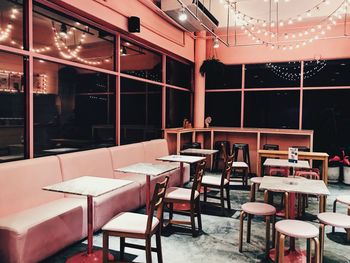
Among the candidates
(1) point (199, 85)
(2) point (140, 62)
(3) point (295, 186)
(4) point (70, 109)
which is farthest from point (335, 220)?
(1) point (199, 85)

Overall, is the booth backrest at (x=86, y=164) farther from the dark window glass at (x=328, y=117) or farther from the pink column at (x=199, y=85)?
the dark window glass at (x=328, y=117)

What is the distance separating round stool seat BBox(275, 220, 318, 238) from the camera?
102 inches

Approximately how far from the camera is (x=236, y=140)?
27.0ft

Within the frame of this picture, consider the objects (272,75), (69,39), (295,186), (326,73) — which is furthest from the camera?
(272,75)

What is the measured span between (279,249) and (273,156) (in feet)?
11.9

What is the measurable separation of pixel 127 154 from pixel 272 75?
4.77m

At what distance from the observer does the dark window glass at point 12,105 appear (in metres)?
3.50

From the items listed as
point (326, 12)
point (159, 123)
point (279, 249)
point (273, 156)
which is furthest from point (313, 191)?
point (326, 12)

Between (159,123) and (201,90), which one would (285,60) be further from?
(159,123)

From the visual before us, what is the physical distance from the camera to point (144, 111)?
7.12m

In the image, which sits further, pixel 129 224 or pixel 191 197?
pixel 191 197

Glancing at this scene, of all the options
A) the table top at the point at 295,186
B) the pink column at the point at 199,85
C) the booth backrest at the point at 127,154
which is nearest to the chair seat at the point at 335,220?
the table top at the point at 295,186

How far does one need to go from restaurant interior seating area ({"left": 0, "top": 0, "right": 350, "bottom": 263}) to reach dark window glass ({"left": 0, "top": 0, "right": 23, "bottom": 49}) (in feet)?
0.05

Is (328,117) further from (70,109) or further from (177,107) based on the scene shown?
(70,109)
